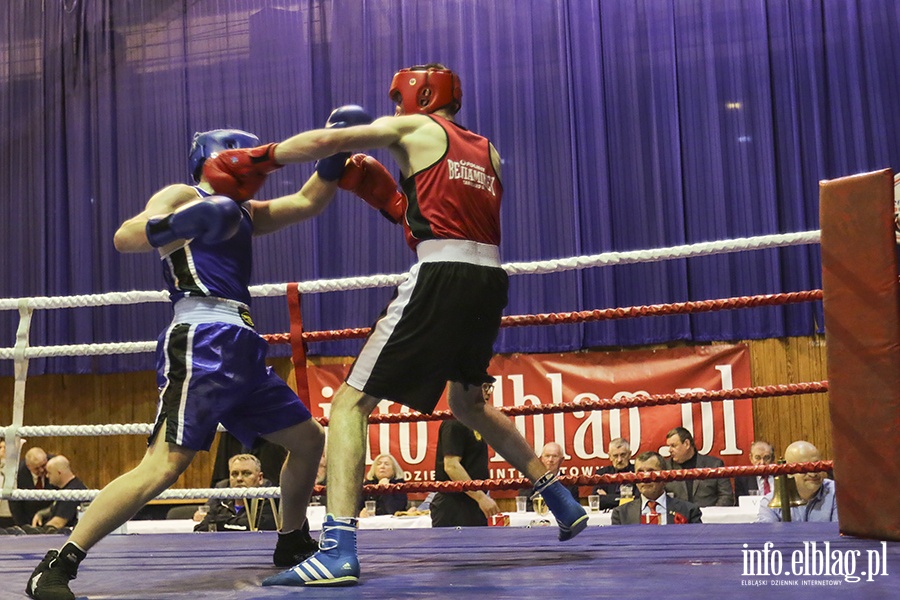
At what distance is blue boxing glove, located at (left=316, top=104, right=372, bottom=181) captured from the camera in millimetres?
2330

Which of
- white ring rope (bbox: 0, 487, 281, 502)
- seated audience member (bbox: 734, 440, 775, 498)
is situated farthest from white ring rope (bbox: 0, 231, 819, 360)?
seated audience member (bbox: 734, 440, 775, 498)

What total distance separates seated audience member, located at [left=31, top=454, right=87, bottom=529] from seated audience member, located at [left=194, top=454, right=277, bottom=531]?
59 cm

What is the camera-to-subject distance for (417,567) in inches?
89.4

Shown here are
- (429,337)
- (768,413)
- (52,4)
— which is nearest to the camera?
(429,337)

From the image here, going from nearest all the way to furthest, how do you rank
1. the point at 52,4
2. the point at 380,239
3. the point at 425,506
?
1. the point at 425,506
2. the point at 380,239
3. the point at 52,4

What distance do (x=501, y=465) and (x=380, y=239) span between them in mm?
1873

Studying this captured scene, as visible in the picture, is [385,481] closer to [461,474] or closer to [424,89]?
[461,474]

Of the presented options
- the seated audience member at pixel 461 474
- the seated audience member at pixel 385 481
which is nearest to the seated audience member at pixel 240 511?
the seated audience member at pixel 385 481

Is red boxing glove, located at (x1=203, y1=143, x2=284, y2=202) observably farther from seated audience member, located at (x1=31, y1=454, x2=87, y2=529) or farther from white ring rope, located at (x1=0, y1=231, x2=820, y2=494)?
seated audience member, located at (x1=31, y1=454, x2=87, y2=529)

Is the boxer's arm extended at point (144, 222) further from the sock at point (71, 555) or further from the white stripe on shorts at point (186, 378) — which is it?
the sock at point (71, 555)

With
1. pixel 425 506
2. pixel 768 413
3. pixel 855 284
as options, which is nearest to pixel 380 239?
pixel 425 506

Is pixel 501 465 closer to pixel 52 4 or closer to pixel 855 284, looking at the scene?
pixel 855 284

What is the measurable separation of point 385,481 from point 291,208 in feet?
10.8

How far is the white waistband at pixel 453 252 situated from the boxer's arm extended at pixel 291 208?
34 cm
